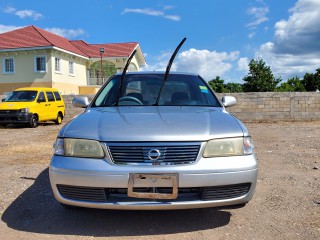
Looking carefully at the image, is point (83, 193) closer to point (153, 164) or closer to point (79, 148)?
point (79, 148)

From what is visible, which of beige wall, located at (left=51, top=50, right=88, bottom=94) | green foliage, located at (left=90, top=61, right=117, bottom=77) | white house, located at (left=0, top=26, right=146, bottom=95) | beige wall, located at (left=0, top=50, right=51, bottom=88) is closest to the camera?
white house, located at (left=0, top=26, right=146, bottom=95)

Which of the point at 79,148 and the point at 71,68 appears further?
the point at 71,68

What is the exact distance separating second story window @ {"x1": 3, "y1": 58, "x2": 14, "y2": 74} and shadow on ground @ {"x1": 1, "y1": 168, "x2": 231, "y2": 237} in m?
27.9

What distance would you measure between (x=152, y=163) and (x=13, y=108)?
1263cm

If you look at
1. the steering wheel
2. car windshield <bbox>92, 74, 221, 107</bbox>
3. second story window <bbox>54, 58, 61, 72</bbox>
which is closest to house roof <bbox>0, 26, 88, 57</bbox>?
second story window <bbox>54, 58, 61, 72</bbox>

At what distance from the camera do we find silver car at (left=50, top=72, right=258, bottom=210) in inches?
113

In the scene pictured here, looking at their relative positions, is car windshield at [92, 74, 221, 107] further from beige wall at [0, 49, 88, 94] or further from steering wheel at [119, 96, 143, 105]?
beige wall at [0, 49, 88, 94]

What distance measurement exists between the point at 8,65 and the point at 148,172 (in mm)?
29809

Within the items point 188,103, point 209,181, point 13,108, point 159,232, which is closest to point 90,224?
point 159,232

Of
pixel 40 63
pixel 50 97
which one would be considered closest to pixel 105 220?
pixel 50 97

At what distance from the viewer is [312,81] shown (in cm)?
4166

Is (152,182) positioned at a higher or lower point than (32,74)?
lower

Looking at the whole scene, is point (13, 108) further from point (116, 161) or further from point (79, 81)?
point (79, 81)

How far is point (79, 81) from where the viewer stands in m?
33.3
